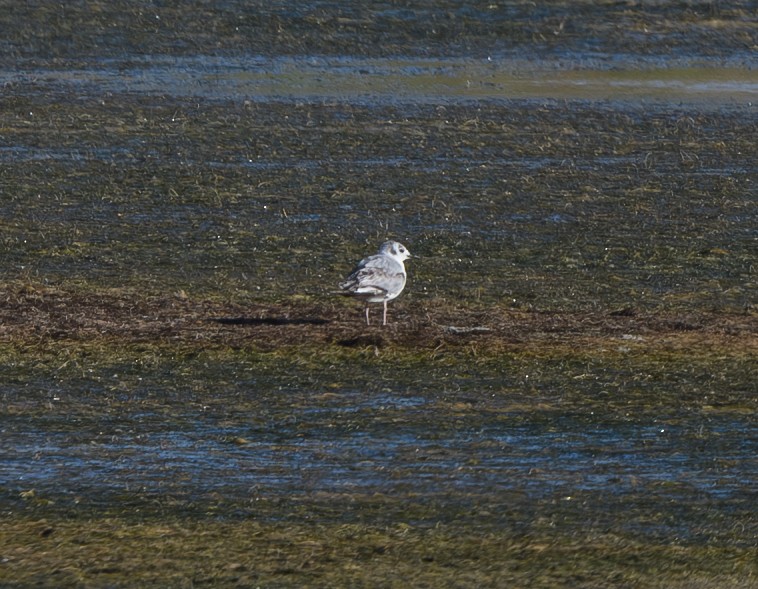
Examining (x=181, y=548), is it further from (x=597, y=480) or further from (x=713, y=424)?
(x=713, y=424)

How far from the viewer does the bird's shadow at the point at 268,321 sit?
10500 mm

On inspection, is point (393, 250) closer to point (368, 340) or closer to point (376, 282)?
point (376, 282)

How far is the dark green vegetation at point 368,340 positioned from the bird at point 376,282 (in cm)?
23

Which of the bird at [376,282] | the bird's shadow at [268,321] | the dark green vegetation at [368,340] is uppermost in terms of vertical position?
the bird at [376,282]

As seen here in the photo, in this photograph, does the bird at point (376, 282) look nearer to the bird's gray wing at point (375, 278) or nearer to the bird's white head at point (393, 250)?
the bird's gray wing at point (375, 278)

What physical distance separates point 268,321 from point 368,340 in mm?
830

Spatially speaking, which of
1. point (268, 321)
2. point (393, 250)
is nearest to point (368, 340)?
point (268, 321)

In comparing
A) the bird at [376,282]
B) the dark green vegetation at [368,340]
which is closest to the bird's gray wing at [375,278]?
the bird at [376,282]

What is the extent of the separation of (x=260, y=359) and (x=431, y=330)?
1.19 metres

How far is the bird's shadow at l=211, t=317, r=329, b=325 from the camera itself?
10500 millimetres

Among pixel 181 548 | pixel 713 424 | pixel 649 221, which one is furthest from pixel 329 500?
pixel 649 221

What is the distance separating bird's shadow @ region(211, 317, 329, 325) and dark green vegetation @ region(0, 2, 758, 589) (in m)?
0.03

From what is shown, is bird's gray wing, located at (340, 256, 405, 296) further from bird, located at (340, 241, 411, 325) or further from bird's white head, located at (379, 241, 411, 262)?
bird's white head, located at (379, 241, 411, 262)

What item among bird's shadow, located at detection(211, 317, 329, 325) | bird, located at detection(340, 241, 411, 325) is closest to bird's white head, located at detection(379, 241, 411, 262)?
bird, located at detection(340, 241, 411, 325)
